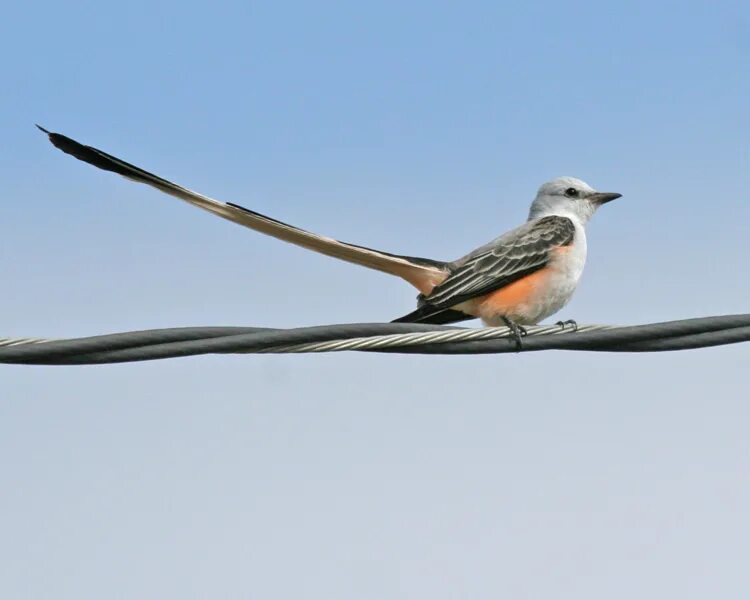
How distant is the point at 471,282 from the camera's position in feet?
19.6

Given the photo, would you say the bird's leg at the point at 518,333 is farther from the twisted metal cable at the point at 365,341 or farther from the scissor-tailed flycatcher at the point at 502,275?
the scissor-tailed flycatcher at the point at 502,275

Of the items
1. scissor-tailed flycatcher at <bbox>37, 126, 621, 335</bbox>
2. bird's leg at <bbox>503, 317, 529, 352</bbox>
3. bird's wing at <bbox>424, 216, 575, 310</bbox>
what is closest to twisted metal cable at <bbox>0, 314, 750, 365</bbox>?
bird's leg at <bbox>503, 317, 529, 352</bbox>

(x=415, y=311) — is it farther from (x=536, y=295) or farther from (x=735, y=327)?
(x=735, y=327)

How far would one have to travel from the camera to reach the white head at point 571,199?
7152 millimetres

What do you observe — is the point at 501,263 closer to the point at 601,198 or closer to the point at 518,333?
the point at 601,198

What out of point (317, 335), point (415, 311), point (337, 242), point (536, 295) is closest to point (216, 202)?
point (337, 242)

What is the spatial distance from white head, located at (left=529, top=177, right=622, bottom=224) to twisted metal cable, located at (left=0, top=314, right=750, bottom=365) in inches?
115

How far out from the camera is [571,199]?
719 cm

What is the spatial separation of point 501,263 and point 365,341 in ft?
7.60

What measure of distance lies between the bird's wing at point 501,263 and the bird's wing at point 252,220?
220mm

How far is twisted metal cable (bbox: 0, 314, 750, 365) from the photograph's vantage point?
3.63 metres

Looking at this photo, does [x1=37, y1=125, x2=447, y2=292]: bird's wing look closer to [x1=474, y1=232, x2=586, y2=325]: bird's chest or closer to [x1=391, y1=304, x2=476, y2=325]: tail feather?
[x1=391, y1=304, x2=476, y2=325]: tail feather

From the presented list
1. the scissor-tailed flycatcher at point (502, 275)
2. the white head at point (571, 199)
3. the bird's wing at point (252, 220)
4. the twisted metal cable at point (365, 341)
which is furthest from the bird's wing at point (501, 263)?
the twisted metal cable at point (365, 341)

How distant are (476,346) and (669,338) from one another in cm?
68
